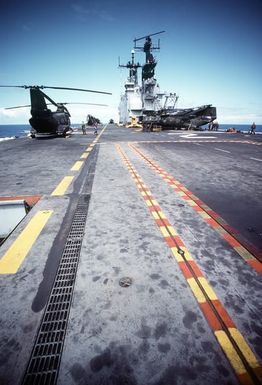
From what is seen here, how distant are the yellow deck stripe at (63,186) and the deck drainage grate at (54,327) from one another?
2841 millimetres

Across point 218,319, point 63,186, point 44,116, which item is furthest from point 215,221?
point 44,116

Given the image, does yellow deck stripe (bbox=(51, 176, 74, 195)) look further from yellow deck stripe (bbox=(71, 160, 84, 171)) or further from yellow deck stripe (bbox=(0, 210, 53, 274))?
yellow deck stripe (bbox=(0, 210, 53, 274))

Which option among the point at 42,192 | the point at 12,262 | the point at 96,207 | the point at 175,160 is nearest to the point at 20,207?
the point at 42,192

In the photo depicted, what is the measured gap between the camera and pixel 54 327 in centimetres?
224

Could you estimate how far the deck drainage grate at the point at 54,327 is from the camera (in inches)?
72.4

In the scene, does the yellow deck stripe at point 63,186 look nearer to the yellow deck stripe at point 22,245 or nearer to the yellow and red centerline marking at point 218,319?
the yellow deck stripe at point 22,245

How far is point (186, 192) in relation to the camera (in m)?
6.30

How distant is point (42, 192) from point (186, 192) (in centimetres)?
390

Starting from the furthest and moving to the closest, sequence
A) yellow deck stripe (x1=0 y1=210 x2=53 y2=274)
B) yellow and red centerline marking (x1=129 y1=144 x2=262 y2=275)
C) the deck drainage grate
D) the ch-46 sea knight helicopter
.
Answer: the ch-46 sea knight helicopter, yellow and red centerline marking (x1=129 y1=144 x2=262 y2=275), yellow deck stripe (x1=0 y1=210 x2=53 y2=274), the deck drainage grate

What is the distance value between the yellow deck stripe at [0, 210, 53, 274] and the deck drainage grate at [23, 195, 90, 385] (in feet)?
1.91

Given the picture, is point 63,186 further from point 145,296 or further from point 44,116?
point 44,116

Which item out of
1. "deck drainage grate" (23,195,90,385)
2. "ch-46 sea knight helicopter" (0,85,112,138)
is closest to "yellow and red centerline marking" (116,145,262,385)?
"deck drainage grate" (23,195,90,385)

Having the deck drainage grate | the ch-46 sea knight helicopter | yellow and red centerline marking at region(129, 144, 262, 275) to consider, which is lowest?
the deck drainage grate

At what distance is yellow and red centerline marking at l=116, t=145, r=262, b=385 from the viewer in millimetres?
1858
